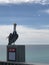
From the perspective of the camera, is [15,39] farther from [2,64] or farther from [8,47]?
[2,64]

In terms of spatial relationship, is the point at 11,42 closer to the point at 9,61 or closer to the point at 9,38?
the point at 9,38

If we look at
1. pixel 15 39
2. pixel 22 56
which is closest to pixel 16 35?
pixel 15 39

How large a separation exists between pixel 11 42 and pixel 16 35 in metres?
0.33

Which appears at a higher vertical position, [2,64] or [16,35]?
[16,35]

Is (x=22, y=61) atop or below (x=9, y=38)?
below

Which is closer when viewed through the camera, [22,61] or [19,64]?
[19,64]

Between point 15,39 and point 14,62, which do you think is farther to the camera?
point 15,39

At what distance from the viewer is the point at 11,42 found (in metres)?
12.0

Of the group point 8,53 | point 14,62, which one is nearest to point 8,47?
point 8,53

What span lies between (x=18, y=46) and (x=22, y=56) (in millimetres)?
387

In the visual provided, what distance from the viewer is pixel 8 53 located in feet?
38.3

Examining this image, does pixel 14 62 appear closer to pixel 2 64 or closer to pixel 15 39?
pixel 2 64

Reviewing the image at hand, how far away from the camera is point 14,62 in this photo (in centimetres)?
1081

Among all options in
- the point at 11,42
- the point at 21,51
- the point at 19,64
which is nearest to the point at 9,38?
the point at 11,42
